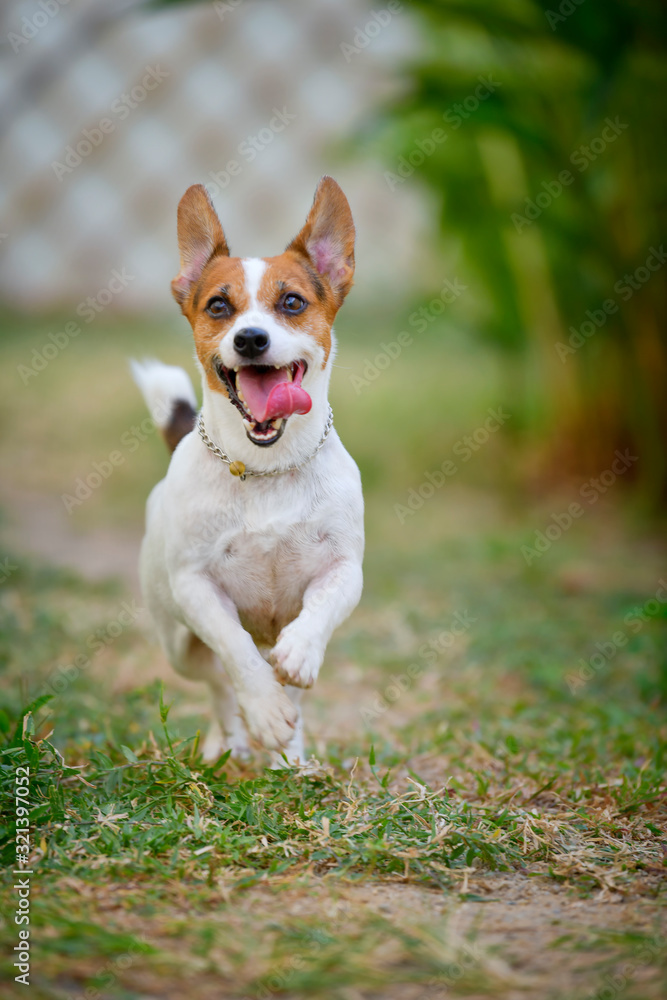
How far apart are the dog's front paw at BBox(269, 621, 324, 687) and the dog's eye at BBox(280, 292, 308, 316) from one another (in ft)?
3.13

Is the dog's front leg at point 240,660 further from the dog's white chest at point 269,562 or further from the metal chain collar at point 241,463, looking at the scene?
the metal chain collar at point 241,463

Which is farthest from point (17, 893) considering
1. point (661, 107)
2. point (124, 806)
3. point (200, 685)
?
point (661, 107)

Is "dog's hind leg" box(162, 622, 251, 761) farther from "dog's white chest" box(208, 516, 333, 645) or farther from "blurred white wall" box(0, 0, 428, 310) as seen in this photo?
"blurred white wall" box(0, 0, 428, 310)

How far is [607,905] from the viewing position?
2.38m

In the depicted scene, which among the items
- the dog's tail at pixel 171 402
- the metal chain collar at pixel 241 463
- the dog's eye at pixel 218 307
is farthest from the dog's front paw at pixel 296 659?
the dog's tail at pixel 171 402

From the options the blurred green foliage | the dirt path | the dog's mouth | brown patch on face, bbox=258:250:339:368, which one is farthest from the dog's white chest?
the blurred green foliage

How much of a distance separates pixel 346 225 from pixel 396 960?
2.13 metres

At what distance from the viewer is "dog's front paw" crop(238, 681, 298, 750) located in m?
2.71

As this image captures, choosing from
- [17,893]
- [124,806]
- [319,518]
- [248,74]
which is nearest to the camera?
[17,893]

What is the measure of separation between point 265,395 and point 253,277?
39 centimetres

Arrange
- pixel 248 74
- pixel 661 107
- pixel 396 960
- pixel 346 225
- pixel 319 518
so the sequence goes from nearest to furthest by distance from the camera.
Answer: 1. pixel 396 960
2. pixel 319 518
3. pixel 346 225
4. pixel 661 107
5. pixel 248 74

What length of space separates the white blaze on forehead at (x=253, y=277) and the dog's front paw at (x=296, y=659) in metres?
0.97

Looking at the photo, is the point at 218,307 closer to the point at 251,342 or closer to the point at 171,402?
the point at 251,342

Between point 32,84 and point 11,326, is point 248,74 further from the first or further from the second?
point 32,84
